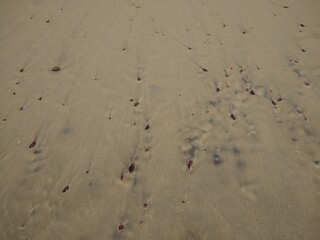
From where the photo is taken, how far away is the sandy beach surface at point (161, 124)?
2420 millimetres

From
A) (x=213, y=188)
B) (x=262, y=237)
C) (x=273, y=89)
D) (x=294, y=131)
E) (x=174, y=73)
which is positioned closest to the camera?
(x=262, y=237)

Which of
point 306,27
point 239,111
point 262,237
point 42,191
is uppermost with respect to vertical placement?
point 306,27

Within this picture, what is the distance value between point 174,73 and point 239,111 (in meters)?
1.05

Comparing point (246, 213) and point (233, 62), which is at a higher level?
point (233, 62)

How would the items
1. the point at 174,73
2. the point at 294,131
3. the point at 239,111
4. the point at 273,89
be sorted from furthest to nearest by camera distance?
the point at 174,73
the point at 273,89
the point at 239,111
the point at 294,131

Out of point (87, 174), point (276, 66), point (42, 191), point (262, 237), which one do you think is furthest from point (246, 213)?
point (276, 66)

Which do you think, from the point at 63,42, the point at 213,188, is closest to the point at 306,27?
the point at 213,188

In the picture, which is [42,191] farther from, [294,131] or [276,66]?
[276,66]

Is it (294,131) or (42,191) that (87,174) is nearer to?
(42,191)

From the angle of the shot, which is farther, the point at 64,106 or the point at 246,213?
the point at 64,106

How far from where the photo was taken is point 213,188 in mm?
2572

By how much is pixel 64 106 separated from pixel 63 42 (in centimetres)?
140

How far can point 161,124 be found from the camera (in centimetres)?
307

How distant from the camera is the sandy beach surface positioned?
2420 mm
